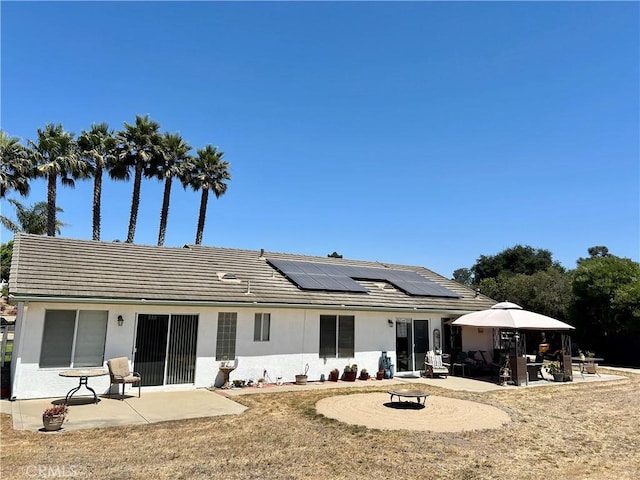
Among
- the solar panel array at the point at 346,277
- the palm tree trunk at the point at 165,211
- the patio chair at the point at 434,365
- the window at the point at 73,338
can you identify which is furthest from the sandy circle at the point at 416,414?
the palm tree trunk at the point at 165,211

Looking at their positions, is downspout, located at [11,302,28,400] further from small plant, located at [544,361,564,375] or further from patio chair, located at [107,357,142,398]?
small plant, located at [544,361,564,375]

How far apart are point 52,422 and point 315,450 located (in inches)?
198

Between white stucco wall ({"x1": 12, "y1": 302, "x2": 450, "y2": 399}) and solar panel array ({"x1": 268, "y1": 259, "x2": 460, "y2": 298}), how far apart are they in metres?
1.46

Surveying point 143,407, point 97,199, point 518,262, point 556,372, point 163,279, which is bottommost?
point 143,407

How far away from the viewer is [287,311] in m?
15.1

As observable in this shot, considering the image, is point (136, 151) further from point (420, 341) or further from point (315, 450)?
point (315, 450)

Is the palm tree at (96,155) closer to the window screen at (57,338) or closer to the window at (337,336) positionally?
the window screen at (57,338)

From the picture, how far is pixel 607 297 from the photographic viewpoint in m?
22.8

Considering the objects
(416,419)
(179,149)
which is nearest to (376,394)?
(416,419)

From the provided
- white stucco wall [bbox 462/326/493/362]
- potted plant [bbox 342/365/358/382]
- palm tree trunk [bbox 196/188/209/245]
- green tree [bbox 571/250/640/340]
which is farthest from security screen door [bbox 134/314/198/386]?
green tree [bbox 571/250/640/340]

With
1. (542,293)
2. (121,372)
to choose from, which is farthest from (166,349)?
(542,293)

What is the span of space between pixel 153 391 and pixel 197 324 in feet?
7.55

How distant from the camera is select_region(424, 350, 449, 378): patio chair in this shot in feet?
54.5

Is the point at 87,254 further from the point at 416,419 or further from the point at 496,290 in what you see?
the point at 496,290
